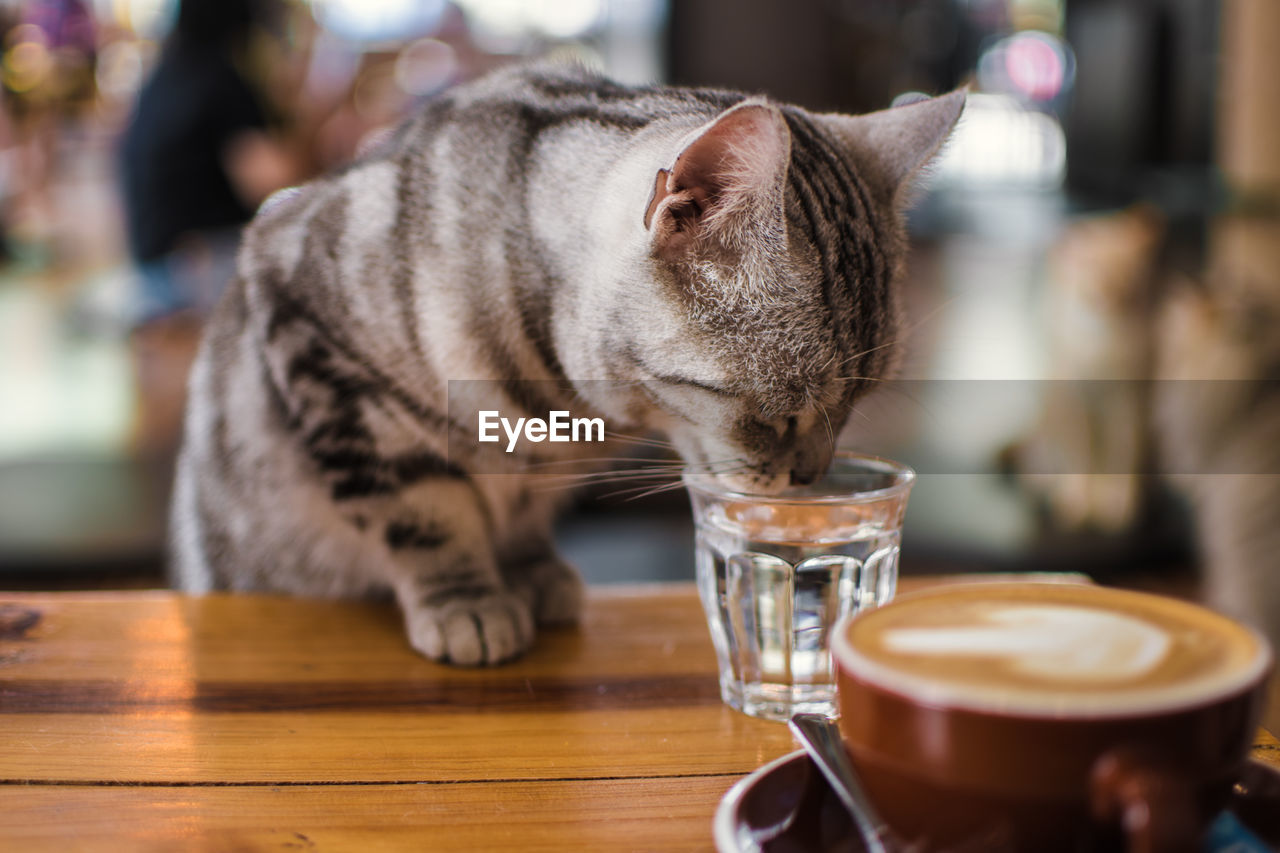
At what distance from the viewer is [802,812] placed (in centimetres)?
45

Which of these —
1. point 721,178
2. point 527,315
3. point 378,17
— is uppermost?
point 378,17

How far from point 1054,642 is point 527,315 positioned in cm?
53

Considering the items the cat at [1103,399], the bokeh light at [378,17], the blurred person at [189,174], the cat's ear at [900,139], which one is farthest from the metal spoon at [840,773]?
the bokeh light at [378,17]

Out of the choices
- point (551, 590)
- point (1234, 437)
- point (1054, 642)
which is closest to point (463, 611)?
point (551, 590)

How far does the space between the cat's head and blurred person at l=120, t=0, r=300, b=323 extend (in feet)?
7.04

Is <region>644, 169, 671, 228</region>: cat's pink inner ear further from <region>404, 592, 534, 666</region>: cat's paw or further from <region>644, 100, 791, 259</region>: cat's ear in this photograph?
<region>404, 592, 534, 666</region>: cat's paw

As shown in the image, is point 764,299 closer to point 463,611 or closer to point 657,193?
point 657,193

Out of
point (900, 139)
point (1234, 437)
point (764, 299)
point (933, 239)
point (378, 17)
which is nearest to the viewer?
point (764, 299)

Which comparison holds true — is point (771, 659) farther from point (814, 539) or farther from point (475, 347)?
point (475, 347)

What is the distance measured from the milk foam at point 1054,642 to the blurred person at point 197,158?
2.52m

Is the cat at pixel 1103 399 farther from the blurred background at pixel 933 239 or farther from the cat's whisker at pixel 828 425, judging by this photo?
the cat's whisker at pixel 828 425

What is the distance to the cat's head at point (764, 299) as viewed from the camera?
716 millimetres

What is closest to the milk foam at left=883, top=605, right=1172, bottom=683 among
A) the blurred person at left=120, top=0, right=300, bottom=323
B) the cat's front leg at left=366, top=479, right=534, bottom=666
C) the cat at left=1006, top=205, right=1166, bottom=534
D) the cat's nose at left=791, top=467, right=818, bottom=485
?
the cat's nose at left=791, top=467, right=818, bottom=485

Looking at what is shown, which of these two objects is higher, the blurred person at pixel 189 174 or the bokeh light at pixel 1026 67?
the bokeh light at pixel 1026 67
